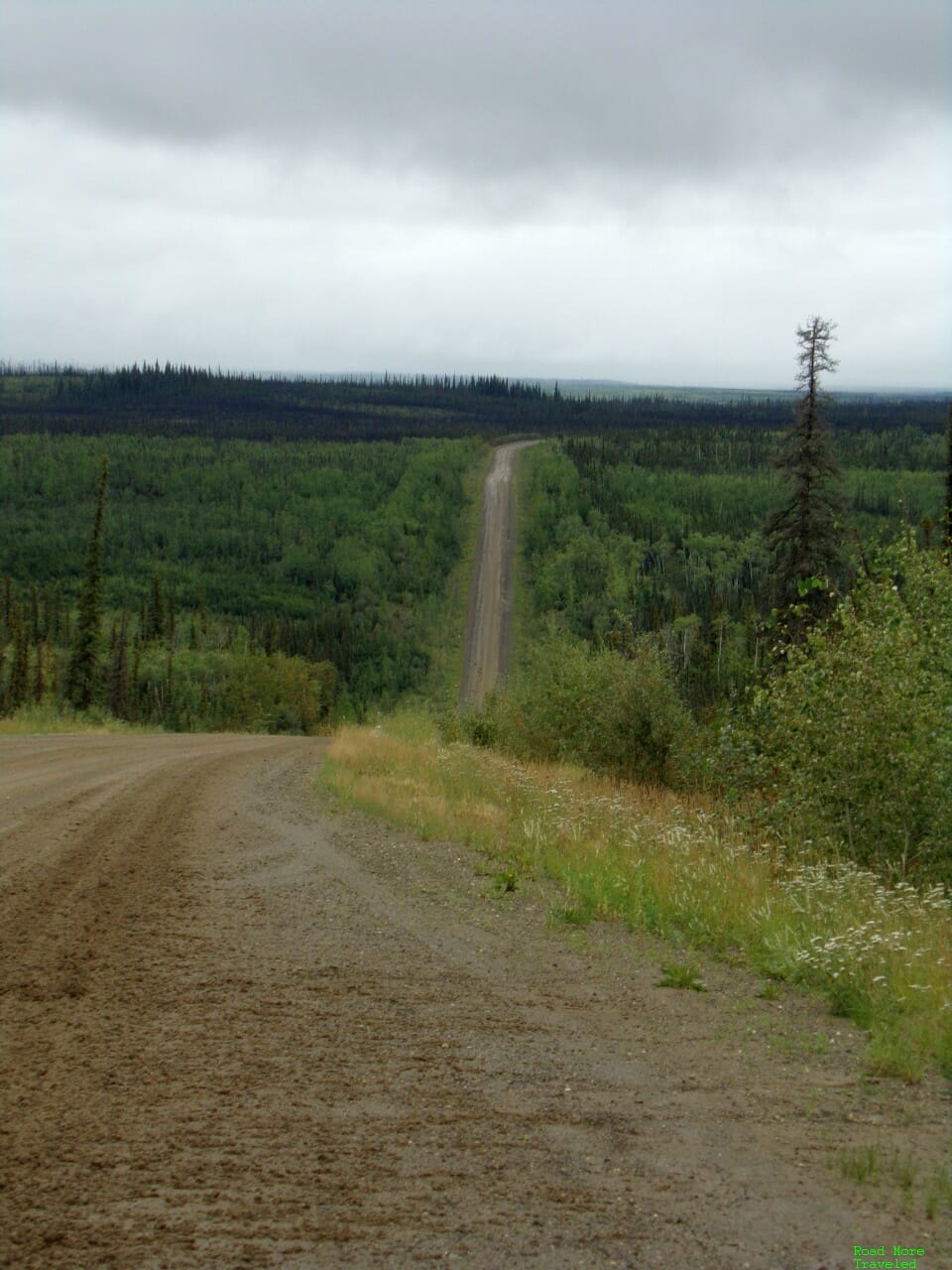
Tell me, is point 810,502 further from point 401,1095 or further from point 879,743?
point 401,1095

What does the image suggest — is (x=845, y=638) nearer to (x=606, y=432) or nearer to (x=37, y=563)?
(x=37, y=563)

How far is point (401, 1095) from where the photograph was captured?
4.83m

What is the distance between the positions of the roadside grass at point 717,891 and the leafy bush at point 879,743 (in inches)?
32.1

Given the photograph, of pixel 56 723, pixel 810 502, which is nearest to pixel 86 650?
pixel 56 723

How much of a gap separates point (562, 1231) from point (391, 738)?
14809mm

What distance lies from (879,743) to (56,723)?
20752 millimetres

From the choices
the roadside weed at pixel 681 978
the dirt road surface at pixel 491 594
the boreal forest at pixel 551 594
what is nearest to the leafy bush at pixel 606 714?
the boreal forest at pixel 551 594

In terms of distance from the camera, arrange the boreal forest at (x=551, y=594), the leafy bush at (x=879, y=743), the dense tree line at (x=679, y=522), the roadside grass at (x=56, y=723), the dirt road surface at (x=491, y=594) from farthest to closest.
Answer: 1. the dense tree line at (x=679, y=522)
2. the dirt road surface at (x=491, y=594)
3. the roadside grass at (x=56, y=723)
4. the boreal forest at (x=551, y=594)
5. the leafy bush at (x=879, y=743)

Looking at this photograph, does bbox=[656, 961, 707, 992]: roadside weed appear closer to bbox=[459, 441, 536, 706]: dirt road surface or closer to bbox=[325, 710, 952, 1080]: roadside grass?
bbox=[325, 710, 952, 1080]: roadside grass

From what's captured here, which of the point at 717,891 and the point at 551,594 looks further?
the point at 551,594

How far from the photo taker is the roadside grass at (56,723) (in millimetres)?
23797

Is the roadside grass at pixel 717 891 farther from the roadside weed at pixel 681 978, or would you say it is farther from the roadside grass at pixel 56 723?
the roadside grass at pixel 56 723

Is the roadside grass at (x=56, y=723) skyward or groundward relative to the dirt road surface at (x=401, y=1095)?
groundward

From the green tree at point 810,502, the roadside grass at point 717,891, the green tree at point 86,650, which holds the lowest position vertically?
the green tree at point 86,650
